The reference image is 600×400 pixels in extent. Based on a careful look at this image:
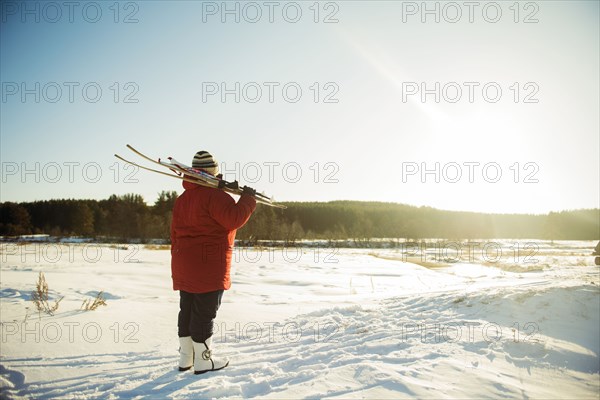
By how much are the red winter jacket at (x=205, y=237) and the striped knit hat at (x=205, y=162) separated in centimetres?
25

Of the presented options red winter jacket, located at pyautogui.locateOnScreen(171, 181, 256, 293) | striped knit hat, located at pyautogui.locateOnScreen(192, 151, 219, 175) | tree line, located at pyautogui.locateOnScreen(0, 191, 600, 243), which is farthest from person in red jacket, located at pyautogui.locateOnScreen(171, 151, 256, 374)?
tree line, located at pyautogui.locateOnScreen(0, 191, 600, 243)

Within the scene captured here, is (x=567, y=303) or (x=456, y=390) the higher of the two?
(x=567, y=303)

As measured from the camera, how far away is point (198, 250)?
310 cm


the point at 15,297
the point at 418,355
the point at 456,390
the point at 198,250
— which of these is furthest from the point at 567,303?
the point at 15,297

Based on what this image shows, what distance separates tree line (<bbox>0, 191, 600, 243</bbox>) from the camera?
44.1 m

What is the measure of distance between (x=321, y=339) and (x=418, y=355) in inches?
50.1

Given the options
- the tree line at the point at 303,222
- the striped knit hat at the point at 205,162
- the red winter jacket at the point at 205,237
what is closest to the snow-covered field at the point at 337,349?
the red winter jacket at the point at 205,237

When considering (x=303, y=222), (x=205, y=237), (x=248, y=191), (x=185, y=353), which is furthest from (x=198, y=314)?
(x=303, y=222)

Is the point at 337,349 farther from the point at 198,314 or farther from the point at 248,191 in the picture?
the point at 248,191

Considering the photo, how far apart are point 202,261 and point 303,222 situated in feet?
242

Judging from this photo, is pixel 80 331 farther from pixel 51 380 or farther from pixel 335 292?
pixel 335 292

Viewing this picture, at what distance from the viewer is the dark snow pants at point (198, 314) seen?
10.0 ft

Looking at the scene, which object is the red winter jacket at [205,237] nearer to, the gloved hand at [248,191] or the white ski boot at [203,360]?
the gloved hand at [248,191]

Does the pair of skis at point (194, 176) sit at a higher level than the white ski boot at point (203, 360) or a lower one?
higher
